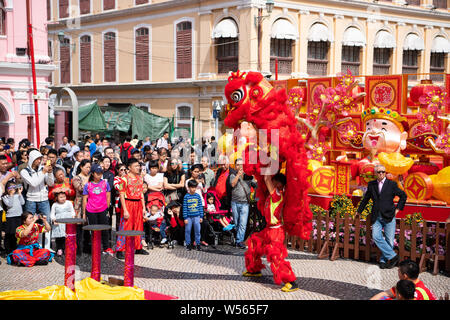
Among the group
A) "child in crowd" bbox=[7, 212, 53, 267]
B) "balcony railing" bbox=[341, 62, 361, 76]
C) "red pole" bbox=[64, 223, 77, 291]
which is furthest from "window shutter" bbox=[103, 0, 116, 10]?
"red pole" bbox=[64, 223, 77, 291]

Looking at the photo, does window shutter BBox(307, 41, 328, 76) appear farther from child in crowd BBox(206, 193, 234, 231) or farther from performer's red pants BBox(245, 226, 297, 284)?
performer's red pants BBox(245, 226, 297, 284)

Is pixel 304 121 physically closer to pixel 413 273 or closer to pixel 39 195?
pixel 39 195

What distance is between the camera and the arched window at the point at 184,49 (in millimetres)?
24781

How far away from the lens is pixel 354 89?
1054 centimetres

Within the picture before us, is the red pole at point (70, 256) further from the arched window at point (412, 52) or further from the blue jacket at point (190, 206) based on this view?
the arched window at point (412, 52)

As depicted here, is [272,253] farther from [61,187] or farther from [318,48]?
[318,48]

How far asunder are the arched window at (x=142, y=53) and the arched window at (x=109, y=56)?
1732 mm

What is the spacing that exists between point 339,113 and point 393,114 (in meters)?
1.24

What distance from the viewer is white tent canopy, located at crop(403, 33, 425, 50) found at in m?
26.6

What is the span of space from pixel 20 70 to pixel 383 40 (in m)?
17.0

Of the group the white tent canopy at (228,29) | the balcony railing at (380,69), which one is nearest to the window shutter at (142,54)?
the white tent canopy at (228,29)

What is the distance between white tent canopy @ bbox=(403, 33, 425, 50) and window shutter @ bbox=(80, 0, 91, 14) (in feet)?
55.1
